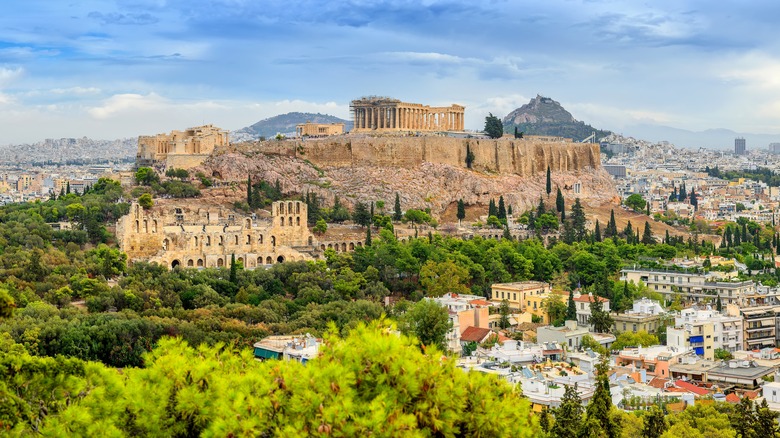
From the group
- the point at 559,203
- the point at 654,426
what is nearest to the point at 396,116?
the point at 559,203

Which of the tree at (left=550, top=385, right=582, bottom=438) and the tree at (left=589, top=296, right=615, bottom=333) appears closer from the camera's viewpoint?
the tree at (left=550, top=385, right=582, bottom=438)

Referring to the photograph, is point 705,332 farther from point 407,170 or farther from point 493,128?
point 493,128

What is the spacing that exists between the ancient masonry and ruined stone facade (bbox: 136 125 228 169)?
9.59 meters

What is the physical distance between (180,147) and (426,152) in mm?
13934

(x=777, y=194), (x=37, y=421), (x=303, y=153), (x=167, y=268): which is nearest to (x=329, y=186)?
(x=303, y=153)

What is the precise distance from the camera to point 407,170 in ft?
233

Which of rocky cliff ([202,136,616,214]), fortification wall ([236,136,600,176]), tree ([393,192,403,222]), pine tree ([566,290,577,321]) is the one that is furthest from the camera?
fortification wall ([236,136,600,176])

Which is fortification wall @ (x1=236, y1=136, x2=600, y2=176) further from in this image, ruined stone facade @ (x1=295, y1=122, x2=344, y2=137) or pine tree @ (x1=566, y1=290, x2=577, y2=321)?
pine tree @ (x1=566, y1=290, x2=577, y2=321)

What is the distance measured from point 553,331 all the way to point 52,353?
15.8 metres

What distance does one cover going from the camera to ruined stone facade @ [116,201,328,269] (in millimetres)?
50906

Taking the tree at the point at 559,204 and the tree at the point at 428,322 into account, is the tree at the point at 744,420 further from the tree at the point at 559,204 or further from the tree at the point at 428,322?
the tree at the point at 559,204

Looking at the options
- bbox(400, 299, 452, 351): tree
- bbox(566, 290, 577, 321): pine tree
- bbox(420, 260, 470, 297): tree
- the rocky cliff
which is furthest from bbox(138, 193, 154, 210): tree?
bbox(566, 290, 577, 321): pine tree

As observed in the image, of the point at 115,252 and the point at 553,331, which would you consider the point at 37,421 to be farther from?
the point at 115,252

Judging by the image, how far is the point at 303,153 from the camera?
69938 mm
